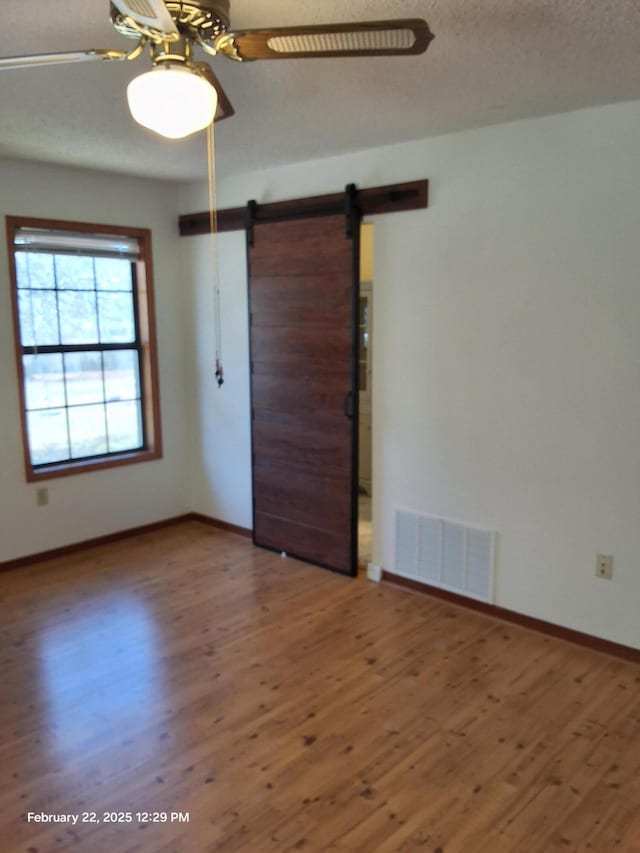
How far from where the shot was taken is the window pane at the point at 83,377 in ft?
14.3

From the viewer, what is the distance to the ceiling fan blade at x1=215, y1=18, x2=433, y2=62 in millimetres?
1483

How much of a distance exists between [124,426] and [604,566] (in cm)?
328

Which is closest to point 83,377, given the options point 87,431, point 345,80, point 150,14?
point 87,431

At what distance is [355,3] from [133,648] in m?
2.80

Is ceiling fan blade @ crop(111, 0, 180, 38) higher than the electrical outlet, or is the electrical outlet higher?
ceiling fan blade @ crop(111, 0, 180, 38)

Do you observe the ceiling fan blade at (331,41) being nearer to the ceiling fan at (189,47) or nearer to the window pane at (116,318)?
the ceiling fan at (189,47)

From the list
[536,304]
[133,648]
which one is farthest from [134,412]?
[536,304]

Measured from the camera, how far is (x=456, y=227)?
333cm

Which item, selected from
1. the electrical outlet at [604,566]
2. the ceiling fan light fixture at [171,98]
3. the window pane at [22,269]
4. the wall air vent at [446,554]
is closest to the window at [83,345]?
the window pane at [22,269]

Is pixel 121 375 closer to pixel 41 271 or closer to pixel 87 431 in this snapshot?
pixel 87 431

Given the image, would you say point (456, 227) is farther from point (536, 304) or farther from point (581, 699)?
point (581, 699)

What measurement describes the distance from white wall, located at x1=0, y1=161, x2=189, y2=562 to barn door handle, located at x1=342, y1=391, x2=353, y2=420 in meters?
1.63

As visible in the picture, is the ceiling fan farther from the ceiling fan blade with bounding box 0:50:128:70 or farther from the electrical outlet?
the electrical outlet

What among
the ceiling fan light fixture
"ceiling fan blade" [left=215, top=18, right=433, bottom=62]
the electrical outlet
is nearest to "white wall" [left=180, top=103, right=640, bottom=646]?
the electrical outlet
